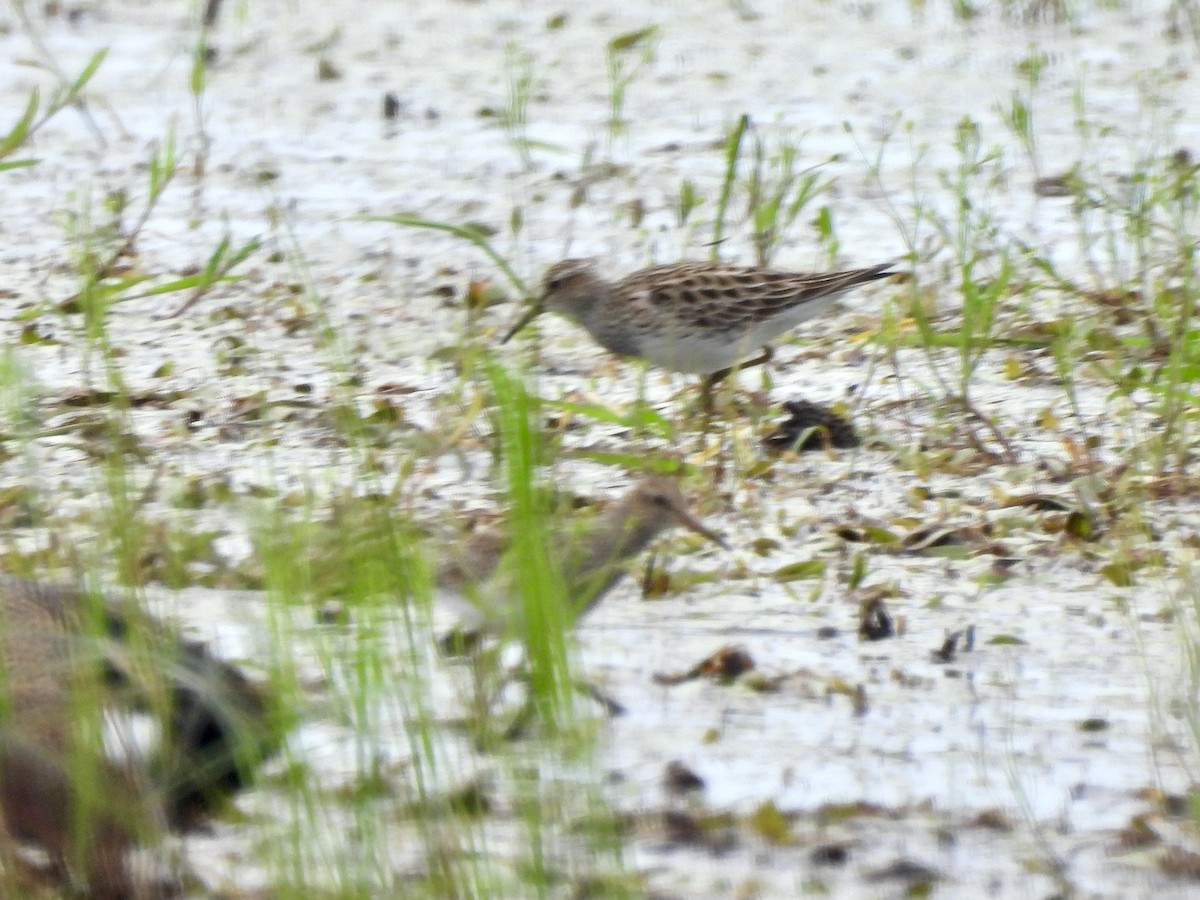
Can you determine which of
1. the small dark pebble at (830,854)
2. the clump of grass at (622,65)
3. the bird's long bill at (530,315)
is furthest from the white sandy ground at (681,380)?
the bird's long bill at (530,315)

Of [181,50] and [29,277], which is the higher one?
[181,50]

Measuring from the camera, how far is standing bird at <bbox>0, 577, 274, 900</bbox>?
290cm

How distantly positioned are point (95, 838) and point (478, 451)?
2799mm

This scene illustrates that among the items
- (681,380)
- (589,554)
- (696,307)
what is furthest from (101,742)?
(681,380)

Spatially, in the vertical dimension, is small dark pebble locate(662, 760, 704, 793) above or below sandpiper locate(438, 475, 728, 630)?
below

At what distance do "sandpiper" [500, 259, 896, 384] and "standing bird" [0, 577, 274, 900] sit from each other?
2.62 m

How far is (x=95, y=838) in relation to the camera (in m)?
2.96

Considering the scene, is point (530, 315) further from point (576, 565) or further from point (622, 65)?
point (622, 65)

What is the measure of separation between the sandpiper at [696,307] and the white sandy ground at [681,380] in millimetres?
292

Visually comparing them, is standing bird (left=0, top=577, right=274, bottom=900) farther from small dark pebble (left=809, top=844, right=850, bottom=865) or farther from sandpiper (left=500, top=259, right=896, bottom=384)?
sandpiper (left=500, top=259, right=896, bottom=384)

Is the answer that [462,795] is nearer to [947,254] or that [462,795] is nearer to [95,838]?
[95,838]

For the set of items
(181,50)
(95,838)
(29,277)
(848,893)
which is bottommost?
(848,893)

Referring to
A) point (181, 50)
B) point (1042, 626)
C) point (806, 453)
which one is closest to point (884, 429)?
point (806, 453)

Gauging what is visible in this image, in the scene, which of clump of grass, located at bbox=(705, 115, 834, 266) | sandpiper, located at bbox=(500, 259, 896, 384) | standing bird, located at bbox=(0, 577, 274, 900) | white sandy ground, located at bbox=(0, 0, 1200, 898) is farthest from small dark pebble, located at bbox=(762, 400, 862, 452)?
standing bird, located at bbox=(0, 577, 274, 900)
